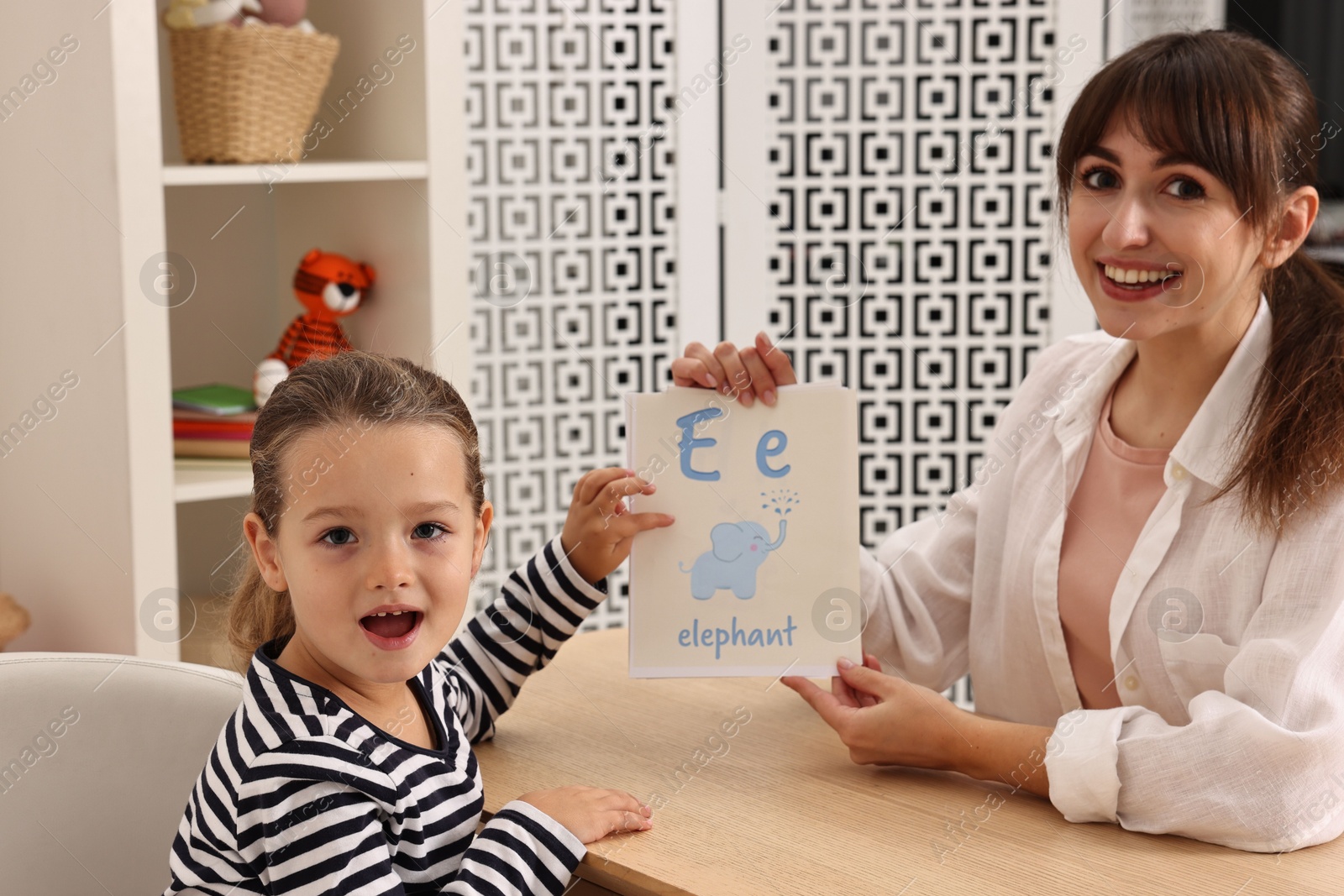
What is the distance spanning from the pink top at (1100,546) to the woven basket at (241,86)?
123 centimetres

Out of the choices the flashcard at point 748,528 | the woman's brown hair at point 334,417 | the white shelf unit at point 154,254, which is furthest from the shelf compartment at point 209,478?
the flashcard at point 748,528

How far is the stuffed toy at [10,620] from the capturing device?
189 centimetres

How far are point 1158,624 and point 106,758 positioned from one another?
1.06m

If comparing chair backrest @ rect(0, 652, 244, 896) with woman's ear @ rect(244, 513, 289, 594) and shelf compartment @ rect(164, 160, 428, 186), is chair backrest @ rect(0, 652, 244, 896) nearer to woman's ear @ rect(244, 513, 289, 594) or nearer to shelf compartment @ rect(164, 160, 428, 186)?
woman's ear @ rect(244, 513, 289, 594)

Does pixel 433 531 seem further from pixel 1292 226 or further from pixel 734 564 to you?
pixel 1292 226

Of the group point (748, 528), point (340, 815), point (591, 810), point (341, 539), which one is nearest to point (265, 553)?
point (341, 539)

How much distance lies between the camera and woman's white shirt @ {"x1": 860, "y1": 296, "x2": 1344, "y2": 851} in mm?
1203

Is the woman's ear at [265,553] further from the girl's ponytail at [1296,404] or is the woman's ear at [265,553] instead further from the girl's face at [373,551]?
the girl's ponytail at [1296,404]

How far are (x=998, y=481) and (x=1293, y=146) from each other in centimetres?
49

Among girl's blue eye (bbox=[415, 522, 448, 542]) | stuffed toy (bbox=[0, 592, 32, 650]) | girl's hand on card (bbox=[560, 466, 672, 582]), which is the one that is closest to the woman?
girl's hand on card (bbox=[560, 466, 672, 582])

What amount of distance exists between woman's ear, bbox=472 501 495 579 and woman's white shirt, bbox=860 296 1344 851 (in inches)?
21.1

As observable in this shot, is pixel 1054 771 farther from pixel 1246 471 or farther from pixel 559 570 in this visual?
pixel 559 570

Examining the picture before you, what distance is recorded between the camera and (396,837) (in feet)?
3.72

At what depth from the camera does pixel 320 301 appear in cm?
212
